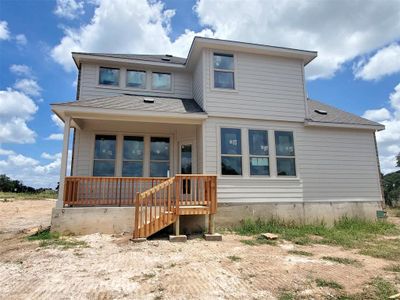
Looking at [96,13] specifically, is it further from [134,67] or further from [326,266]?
[326,266]

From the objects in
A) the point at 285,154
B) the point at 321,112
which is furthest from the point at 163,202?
the point at 321,112

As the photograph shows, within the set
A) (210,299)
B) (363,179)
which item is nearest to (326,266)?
(210,299)

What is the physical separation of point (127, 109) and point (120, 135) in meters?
2.14

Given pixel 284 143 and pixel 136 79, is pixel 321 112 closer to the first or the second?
pixel 284 143

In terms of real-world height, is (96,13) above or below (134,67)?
above

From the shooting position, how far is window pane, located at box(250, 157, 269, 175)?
8.70 metres

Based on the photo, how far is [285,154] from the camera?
909 centimetres

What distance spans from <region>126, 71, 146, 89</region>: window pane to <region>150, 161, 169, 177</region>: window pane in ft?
11.1

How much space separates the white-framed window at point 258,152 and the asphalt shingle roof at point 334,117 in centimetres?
214

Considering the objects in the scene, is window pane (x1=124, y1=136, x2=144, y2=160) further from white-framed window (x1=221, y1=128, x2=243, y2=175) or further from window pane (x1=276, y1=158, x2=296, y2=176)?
window pane (x1=276, y1=158, x2=296, y2=176)

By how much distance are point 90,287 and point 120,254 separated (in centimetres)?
180

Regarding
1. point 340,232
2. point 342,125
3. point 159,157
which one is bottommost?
point 340,232

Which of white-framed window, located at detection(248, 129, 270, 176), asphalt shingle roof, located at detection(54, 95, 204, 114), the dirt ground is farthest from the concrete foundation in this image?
asphalt shingle roof, located at detection(54, 95, 204, 114)

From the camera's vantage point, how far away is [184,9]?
9.68 metres
